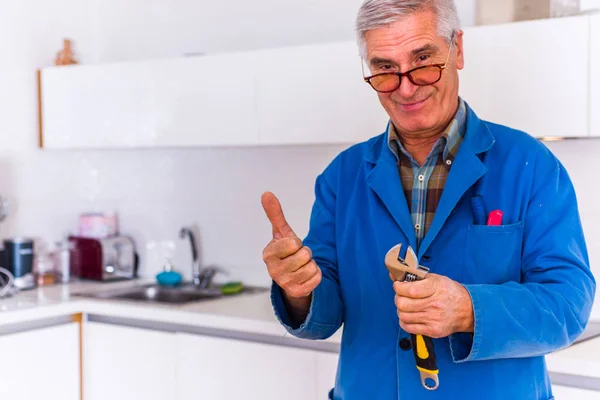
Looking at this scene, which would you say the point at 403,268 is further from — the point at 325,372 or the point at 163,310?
the point at 163,310

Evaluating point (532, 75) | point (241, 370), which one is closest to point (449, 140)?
point (532, 75)

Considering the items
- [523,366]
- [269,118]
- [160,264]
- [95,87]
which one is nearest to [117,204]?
[160,264]

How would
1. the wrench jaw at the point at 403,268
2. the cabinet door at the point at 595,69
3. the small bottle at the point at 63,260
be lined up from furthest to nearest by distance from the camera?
the small bottle at the point at 63,260
the cabinet door at the point at 595,69
the wrench jaw at the point at 403,268

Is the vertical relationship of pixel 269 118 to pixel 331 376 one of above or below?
above

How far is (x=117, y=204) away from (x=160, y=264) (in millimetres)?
376

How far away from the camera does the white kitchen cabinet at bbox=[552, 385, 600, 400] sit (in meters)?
2.01

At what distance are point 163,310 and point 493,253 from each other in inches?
62.9

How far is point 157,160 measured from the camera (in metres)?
3.59

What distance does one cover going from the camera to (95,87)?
332cm

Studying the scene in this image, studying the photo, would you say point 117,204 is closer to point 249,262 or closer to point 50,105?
point 50,105

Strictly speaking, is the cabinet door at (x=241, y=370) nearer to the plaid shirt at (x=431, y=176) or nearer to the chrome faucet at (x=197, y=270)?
the chrome faucet at (x=197, y=270)

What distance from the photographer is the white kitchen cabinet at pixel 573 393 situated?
79.1 inches

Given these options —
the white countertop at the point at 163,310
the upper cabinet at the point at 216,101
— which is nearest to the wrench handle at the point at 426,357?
the white countertop at the point at 163,310

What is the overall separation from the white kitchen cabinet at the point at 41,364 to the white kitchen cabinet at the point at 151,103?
0.80 meters
